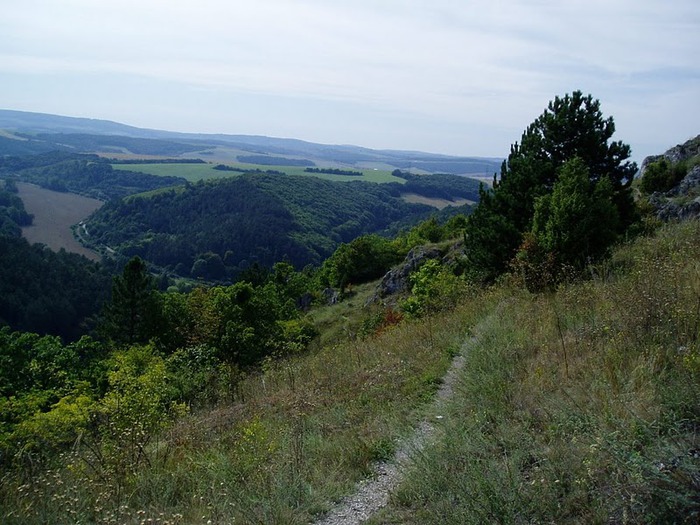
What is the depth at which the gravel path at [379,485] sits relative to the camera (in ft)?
11.7

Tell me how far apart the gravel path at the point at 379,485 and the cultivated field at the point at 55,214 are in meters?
120

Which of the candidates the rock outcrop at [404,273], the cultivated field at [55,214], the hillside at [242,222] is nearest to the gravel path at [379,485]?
the rock outcrop at [404,273]

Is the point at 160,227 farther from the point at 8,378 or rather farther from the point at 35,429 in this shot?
the point at 35,429

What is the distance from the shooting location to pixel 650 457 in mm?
2816

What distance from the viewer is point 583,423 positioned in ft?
11.1

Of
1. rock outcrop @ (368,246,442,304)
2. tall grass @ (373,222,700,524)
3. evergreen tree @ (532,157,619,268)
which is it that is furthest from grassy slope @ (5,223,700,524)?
rock outcrop @ (368,246,442,304)

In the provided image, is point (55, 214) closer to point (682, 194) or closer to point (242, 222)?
point (242, 222)

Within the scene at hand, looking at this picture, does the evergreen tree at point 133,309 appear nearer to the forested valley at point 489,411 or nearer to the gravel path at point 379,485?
the forested valley at point 489,411

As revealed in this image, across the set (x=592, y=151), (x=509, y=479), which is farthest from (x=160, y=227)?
(x=509, y=479)

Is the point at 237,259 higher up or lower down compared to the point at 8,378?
lower down

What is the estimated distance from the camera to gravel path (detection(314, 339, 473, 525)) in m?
3.57

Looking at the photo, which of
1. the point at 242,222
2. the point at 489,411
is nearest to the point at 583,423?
the point at 489,411

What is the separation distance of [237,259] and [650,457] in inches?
4721

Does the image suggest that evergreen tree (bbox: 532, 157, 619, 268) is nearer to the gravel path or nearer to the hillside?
the gravel path
